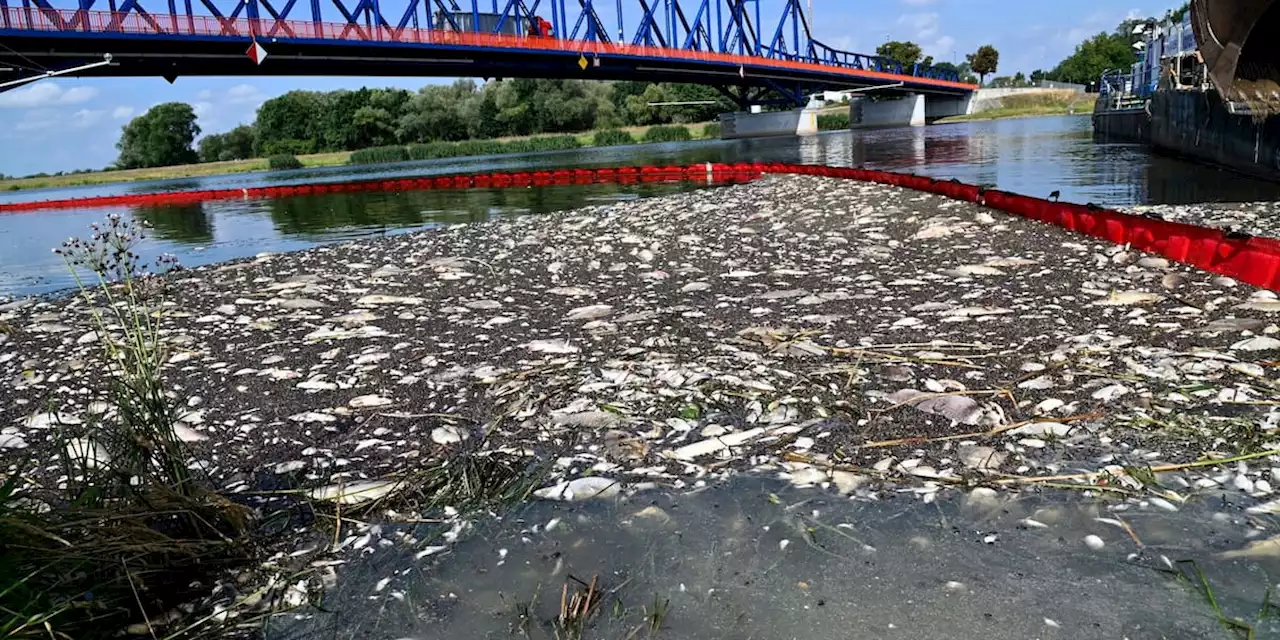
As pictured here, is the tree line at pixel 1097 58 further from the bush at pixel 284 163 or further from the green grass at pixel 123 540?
the green grass at pixel 123 540

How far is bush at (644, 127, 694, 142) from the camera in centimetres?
9625

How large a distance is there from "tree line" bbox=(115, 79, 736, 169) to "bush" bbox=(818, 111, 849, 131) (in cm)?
1368

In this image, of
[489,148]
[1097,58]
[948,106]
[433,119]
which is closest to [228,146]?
[433,119]

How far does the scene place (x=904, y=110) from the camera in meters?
102

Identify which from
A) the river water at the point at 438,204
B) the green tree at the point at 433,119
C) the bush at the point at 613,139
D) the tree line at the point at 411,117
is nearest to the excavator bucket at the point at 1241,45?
the river water at the point at 438,204

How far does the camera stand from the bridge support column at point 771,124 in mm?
94375

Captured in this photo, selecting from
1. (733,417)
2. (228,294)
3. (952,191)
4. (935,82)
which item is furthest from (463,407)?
(935,82)

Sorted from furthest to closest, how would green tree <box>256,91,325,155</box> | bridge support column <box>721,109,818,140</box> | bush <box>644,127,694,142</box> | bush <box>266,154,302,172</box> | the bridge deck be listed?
green tree <box>256,91,325,155</box>
bush <box>644,127,694,142</box>
bush <box>266,154,302,172</box>
bridge support column <box>721,109,818,140</box>
the bridge deck

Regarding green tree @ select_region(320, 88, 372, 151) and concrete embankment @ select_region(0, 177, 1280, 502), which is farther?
green tree @ select_region(320, 88, 372, 151)

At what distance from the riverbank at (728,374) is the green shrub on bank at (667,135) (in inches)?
3503

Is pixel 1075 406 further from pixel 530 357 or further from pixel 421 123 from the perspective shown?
pixel 421 123

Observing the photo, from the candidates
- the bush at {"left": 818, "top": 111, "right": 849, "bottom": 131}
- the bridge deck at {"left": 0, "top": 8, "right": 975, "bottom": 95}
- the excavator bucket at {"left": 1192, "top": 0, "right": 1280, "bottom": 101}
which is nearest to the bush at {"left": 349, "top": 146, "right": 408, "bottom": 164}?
the bridge deck at {"left": 0, "top": 8, "right": 975, "bottom": 95}

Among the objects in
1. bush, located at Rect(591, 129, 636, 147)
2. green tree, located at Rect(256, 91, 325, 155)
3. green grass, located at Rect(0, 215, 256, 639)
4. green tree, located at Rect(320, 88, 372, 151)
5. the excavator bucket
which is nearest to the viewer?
green grass, located at Rect(0, 215, 256, 639)

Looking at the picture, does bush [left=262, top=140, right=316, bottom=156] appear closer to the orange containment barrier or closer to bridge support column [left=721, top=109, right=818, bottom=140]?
bridge support column [left=721, top=109, right=818, bottom=140]
